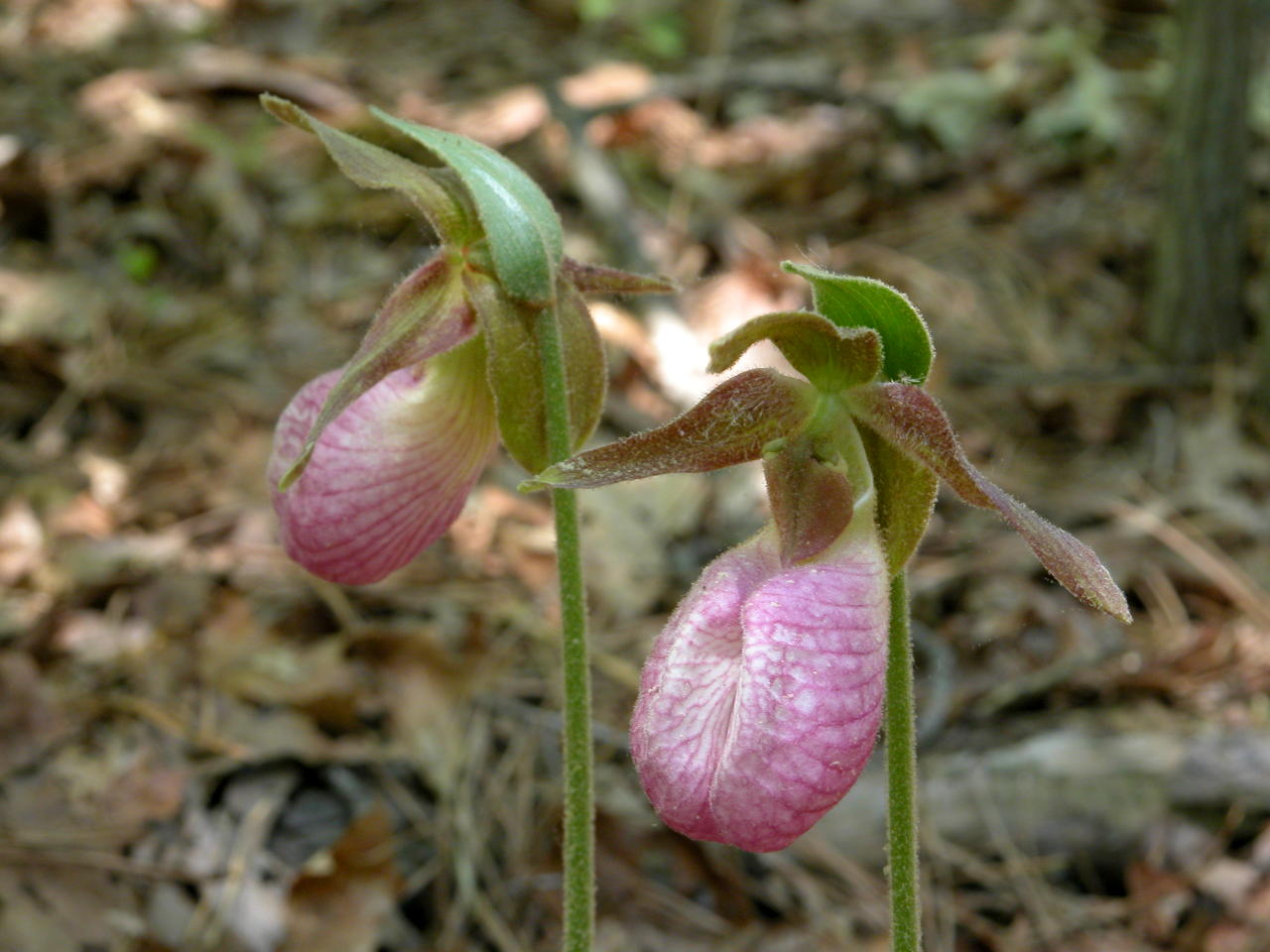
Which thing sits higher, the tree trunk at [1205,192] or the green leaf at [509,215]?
the green leaf at [509,215]

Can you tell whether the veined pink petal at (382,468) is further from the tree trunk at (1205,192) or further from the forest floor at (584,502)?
the tree trunk at (1205,192)

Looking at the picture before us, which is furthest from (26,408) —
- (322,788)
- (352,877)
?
(352,877)

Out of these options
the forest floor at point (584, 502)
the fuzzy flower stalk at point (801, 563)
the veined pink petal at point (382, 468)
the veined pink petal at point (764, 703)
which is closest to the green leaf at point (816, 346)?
the fuzzy flower stalk at point (801, 563)

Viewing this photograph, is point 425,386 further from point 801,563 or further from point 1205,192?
point 1205,192

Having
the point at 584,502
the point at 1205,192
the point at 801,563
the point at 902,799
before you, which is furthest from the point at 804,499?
the point at 1205,192

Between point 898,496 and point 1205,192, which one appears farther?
point 1205,192

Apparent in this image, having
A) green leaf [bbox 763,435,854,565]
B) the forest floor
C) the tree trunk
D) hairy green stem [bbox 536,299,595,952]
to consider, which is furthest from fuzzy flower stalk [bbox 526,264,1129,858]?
the tree trunk
